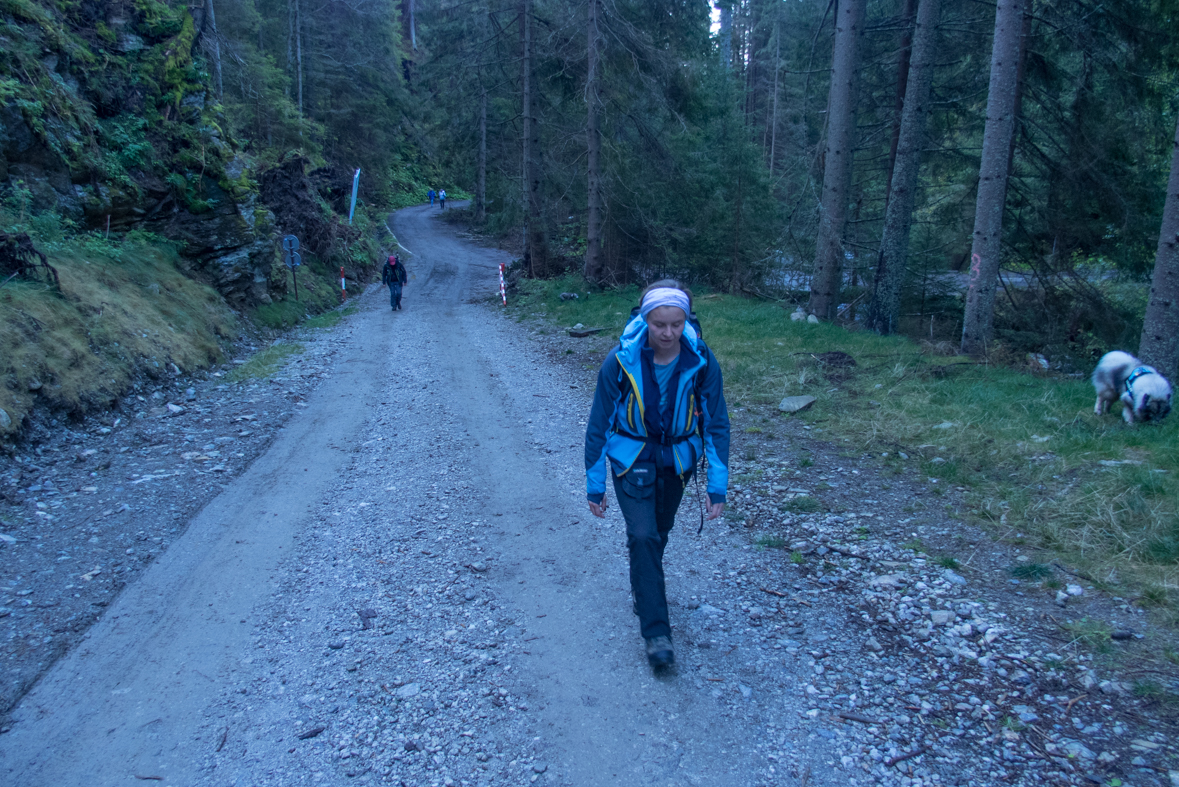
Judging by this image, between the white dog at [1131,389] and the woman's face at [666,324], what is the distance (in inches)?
248

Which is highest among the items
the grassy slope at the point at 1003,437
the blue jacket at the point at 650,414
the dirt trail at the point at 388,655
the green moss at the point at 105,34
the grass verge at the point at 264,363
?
the green moss at the point at 105,34

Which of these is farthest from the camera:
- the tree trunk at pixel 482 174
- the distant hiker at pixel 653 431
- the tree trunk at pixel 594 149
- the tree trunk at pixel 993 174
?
the tree trunk at pixel 482 174

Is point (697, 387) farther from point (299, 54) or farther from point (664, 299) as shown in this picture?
point (299, 54)

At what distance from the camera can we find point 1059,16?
11719 millimetres

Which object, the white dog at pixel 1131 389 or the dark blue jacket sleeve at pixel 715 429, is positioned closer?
the dark blue jacket sleeve at pixel 715 429

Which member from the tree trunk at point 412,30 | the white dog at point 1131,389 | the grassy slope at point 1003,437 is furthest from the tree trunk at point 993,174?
the tree trunk at point 412,30

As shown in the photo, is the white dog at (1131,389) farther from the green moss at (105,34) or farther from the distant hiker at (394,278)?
the green moss at (105,34)

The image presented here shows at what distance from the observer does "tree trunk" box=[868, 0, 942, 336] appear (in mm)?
12344

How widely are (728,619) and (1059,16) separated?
12.9 metres

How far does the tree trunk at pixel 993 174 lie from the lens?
32.9 feet

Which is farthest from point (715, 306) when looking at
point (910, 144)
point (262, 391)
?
point (262, 391)

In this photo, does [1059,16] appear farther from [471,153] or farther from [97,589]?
[471,153]

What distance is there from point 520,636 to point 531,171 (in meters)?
19.8

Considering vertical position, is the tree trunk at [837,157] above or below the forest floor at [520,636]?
above
